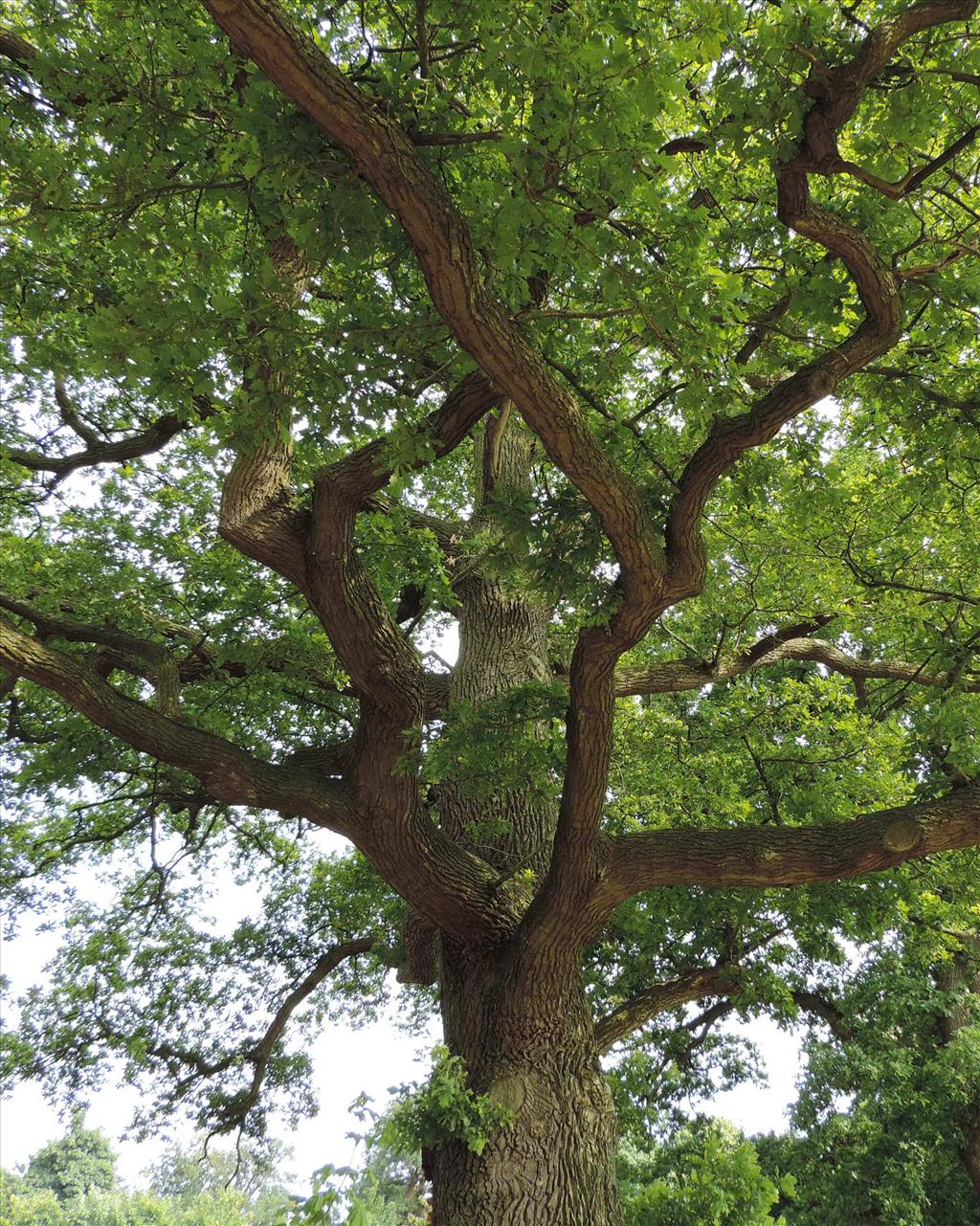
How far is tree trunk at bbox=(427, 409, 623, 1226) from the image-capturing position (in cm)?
450

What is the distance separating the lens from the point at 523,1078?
4.95 meters

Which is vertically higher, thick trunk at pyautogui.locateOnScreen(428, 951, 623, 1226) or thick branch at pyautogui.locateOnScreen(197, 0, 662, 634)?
thick branch at pyautogui.locateOnScreen(197, 0, 662, 634)

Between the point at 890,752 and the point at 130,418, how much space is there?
8601 mm

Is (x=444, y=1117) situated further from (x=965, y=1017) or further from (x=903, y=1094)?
(x=965, y=1017)

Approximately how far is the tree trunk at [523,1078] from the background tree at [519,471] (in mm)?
27

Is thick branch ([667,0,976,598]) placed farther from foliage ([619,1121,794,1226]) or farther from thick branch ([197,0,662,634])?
foliage ([619,1121,794,1226])

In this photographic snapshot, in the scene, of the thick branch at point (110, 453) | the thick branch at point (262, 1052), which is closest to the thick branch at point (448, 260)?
the thick branch at point (110, 453)

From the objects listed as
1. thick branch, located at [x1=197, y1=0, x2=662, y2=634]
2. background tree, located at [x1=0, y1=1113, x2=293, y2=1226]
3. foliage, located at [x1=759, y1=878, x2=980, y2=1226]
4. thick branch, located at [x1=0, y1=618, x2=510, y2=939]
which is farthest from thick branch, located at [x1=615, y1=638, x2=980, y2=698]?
background tree, located at [x1=0, y1=1113, x2=293, y2=1226]

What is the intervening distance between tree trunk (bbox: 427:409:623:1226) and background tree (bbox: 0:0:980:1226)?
0.03 m

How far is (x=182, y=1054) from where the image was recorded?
920cm

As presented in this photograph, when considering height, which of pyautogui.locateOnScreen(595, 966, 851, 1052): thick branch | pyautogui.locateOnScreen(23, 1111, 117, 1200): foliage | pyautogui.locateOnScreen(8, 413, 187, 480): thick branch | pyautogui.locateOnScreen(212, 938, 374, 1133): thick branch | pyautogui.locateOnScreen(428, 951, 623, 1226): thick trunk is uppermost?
pyautogui.locateOnScreen(23, 1111, 117, 1200): foliage

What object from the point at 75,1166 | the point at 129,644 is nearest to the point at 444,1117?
the point at 129,644

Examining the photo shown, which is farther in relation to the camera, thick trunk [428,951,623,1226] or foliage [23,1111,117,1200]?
foliage [23,1111,117,1200]

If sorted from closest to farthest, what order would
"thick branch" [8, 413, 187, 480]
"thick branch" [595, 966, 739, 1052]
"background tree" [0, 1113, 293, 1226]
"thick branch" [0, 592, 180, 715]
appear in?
"thick branch" [0, 592, 180, 715] < "thick branch" [595, 966, 739, 1052] < "thick branch" [8, 413, 187, 480] < "background tree" [0, 1113, 293, 1226]
